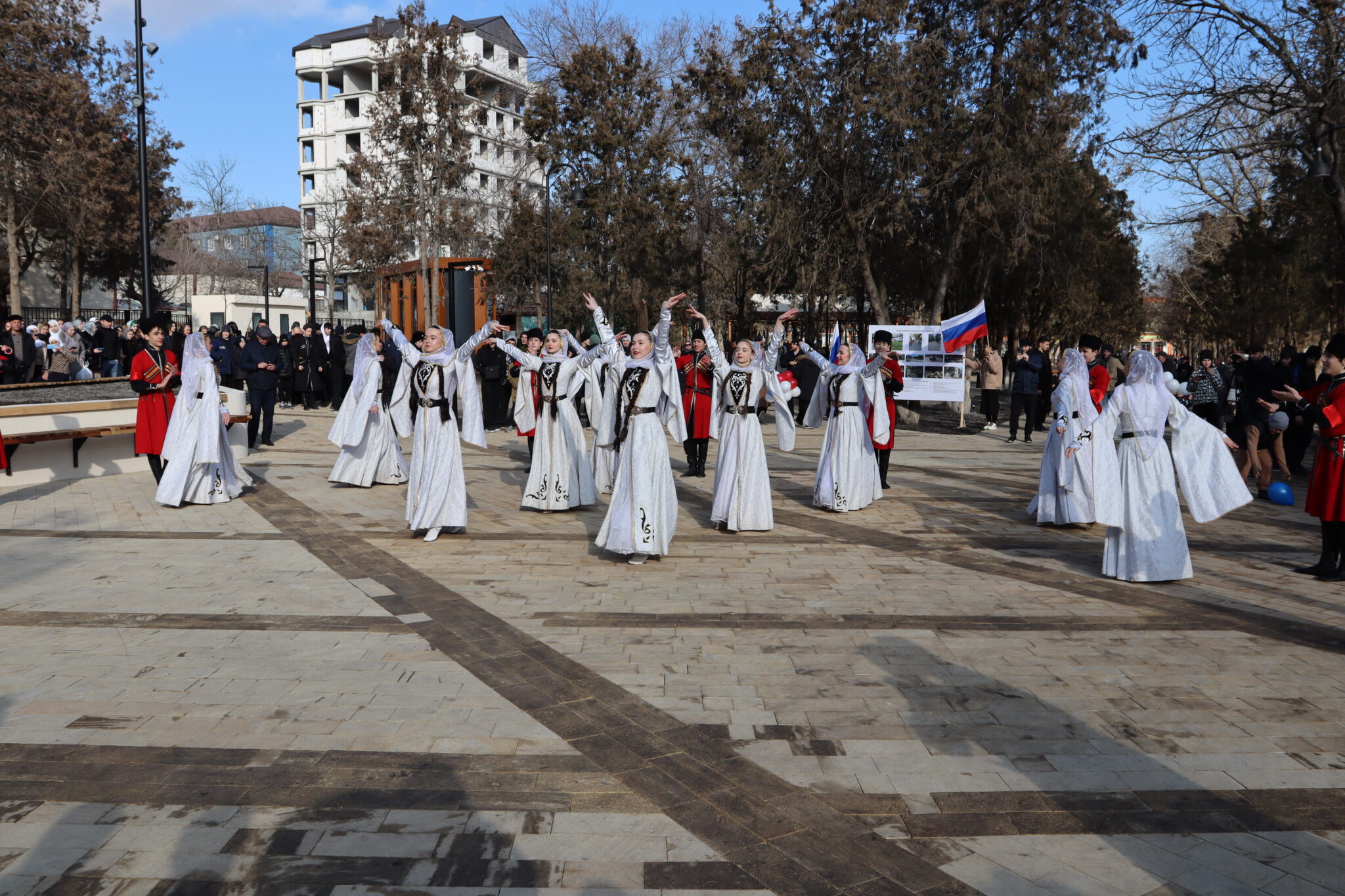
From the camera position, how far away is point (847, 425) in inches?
431

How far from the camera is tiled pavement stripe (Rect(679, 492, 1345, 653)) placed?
6512mm

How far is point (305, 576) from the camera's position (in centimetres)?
789

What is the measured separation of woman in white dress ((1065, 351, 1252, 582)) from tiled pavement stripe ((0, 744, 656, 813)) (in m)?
5.27

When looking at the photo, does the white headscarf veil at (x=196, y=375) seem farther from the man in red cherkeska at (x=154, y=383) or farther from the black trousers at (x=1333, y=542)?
the black trousers at (x=1333, y=542)

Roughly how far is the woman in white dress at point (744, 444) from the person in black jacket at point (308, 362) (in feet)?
48.0

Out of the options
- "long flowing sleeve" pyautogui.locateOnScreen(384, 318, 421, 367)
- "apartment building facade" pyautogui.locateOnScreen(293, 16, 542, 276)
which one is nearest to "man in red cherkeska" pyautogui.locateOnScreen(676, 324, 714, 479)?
"long flowing sleeve" pyautogui.locateOnScreen(384, 318, 421, 367)

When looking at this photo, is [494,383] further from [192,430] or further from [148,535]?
[148,535]

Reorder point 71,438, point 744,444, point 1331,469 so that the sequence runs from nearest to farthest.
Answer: point 1331,469
point 744,444
point 71,438

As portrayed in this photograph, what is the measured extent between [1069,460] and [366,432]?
802 cm

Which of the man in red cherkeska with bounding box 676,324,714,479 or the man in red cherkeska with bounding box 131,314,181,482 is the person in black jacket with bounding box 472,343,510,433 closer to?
the man in red cherkeska with bounding box 676,324,714,479

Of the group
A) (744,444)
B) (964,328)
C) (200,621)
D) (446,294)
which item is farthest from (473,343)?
(446,294)

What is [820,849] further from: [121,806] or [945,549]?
[945,549]

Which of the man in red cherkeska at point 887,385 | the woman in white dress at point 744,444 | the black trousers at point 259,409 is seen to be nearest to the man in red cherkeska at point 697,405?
the man in red cherkeska at point 887,385

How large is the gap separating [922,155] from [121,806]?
72.5 feet
